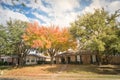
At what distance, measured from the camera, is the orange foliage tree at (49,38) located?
5109 centimetres

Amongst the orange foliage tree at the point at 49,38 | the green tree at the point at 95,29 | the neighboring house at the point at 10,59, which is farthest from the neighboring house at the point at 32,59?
the green tree at the point at 95,29

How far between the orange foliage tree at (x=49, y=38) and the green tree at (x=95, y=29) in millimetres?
5902

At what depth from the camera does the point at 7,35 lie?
57812 millimetres

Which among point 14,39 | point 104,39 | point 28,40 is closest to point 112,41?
point 104,39

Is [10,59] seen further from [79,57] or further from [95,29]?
[95,29]

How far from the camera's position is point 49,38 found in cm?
5181

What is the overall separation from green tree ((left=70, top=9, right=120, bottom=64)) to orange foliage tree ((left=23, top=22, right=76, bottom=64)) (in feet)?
19.4

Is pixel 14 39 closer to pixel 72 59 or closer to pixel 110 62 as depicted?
pixel 72 59

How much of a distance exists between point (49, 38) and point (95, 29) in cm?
1337

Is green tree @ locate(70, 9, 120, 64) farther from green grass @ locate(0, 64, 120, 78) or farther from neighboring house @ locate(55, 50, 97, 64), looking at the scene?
neighboring house @ locate(55, 50, 97, 64)

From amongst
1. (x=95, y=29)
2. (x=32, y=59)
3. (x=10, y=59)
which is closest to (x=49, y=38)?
(x=95, y=29)

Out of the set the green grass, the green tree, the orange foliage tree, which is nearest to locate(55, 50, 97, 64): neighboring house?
the orange foliage tree

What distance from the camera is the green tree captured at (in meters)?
41.0

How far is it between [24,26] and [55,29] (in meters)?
12.2
